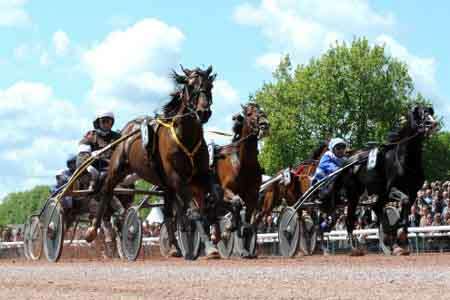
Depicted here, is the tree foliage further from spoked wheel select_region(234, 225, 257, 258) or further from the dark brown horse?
spoked wheel select_region(234, 225, 257, 258)

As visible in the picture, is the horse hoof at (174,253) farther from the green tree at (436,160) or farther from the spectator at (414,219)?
the green tree at (436,160)

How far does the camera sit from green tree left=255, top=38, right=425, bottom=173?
5819 centimetres

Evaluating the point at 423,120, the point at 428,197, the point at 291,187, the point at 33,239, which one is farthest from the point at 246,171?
the point at 428,197

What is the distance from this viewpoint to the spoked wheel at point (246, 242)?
18.4 meters

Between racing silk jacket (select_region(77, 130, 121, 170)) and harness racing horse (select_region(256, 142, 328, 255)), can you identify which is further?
harness racing horse (select_region(256, 142, 328, 255))

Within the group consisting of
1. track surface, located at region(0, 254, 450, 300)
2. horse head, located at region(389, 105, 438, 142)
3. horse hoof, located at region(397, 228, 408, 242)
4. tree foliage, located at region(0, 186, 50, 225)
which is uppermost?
tree foliage, located at region(0, 186, 50, 225)

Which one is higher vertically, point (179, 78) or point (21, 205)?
point (21, 205)

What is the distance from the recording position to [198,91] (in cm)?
1573

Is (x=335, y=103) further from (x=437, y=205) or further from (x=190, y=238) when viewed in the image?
(x=190, y=238)

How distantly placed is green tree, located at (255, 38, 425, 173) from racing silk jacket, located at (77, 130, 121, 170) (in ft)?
126

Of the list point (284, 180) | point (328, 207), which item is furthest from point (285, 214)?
point (284, 180)

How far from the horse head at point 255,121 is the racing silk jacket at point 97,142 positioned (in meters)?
2.32

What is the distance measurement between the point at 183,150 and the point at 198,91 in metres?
0.93

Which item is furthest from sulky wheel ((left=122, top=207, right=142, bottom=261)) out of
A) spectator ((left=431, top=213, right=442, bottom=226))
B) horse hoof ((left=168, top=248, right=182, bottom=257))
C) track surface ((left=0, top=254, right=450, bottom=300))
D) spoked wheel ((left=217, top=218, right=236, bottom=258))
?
spectator ((left=431, top=213, right=442, bottom=226))
